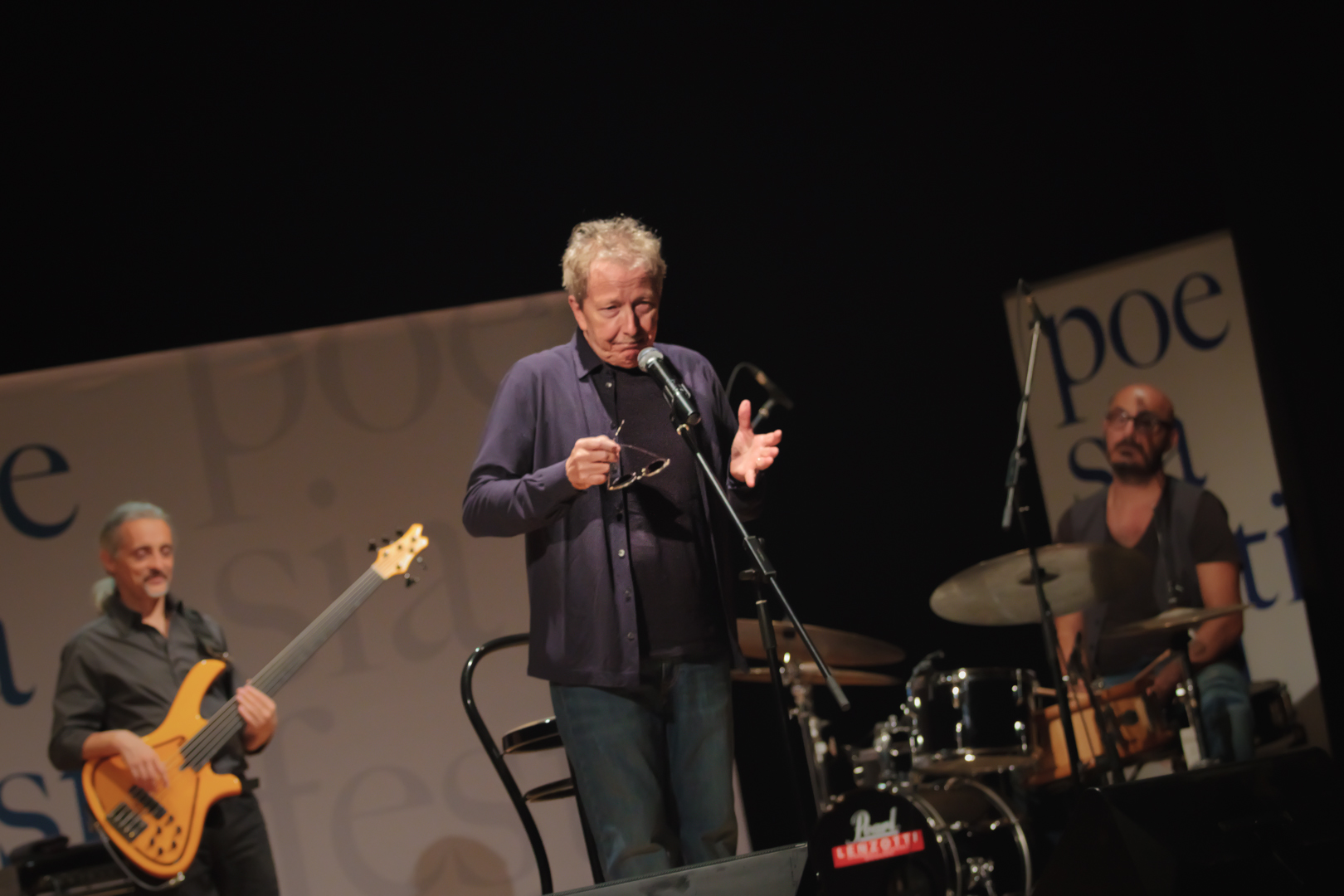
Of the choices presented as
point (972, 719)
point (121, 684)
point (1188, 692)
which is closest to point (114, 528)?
point (121, 684)

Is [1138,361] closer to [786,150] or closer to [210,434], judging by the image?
[786,150]

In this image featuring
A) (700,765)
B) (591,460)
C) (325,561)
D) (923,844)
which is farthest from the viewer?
(325,561)

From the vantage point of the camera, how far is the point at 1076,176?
4.38 meters

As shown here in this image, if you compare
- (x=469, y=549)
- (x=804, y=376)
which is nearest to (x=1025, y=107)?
(x=804, y=376)

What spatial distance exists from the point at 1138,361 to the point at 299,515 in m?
2.95

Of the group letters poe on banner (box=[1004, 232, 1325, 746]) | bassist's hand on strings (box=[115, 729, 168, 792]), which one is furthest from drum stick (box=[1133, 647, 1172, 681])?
bassist's hand on strings (box=[115, 729, 168, 792])

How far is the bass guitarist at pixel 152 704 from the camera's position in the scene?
325 centimetres

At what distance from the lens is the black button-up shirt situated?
3279 millimetres

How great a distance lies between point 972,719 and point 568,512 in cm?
171

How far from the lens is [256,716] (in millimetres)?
3361

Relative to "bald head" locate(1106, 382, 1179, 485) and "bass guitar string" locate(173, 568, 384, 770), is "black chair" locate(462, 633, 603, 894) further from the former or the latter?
"bald head" locate(1106, 382, 1179, 485)

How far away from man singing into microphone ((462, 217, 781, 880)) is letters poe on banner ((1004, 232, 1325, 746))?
2.28 metres

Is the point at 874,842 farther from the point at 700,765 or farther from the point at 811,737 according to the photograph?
the point at 811,737

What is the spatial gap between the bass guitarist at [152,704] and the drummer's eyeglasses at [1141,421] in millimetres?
2972
